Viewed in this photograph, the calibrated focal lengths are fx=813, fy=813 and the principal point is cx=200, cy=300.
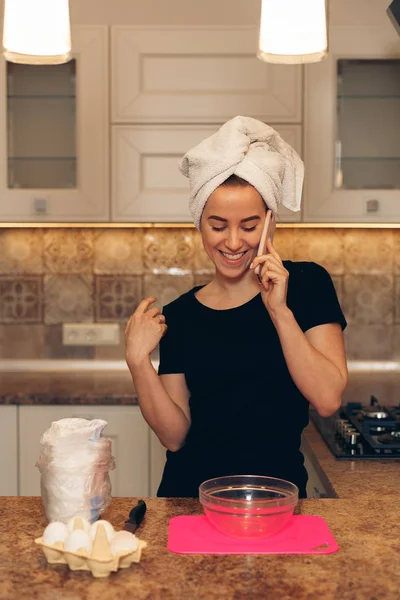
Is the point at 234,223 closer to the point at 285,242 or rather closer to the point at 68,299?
the point at 285,242

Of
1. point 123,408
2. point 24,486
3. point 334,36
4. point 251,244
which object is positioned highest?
point 334,36

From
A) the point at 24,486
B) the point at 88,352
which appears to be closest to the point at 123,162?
the point at 88,352

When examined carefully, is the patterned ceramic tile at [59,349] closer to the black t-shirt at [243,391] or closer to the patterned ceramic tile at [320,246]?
the patterned ceramic tile at [320,246]

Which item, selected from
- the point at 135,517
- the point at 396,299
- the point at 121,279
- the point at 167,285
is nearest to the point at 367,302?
the point at 396,299

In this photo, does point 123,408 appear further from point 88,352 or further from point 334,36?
point 334,36

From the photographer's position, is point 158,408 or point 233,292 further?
point 233,292

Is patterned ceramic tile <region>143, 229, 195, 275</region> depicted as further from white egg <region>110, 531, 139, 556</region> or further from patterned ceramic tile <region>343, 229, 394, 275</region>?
white egg <region>110, 531, 139, 556</region>

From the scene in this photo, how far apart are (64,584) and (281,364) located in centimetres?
79

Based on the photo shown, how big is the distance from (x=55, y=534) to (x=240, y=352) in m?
0.73

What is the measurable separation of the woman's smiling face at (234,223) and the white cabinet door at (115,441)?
1.04 metres

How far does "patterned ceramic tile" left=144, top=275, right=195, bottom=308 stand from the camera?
3.23 meters

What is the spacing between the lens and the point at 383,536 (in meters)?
1.24

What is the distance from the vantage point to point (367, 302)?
3229mm

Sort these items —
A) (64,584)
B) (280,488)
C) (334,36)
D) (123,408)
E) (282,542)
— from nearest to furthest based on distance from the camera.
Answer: (64,584) → (282,542) → (280,488) → (123,408) → (334,36)
